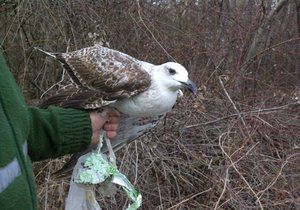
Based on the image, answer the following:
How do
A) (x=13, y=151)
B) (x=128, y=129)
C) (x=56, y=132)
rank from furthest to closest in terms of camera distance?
(x=128, y=129) < (x=56, y=132) < (x=13, y=151)

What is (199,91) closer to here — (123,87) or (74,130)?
(123,87)

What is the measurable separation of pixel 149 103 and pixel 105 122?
21cm

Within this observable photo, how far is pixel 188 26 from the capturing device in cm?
574

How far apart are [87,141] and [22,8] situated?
10.1 ft

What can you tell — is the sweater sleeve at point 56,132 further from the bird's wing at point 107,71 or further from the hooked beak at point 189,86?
the hooked beak at point 189,86

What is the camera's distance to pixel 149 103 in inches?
81.2

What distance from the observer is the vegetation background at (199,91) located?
3.72 meters

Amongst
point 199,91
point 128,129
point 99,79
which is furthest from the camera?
point 199,91

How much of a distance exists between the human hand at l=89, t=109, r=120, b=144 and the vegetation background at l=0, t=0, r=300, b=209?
132 centimetres

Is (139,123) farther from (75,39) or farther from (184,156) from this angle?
(75,39)

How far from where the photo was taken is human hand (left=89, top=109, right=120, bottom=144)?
203 centimetres

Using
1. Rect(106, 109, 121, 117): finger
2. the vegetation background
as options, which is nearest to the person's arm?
Rect(106, 109, 121, 117): finger

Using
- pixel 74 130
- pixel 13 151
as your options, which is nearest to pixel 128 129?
pixel 74 130

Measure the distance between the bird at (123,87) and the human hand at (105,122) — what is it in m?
0.03
